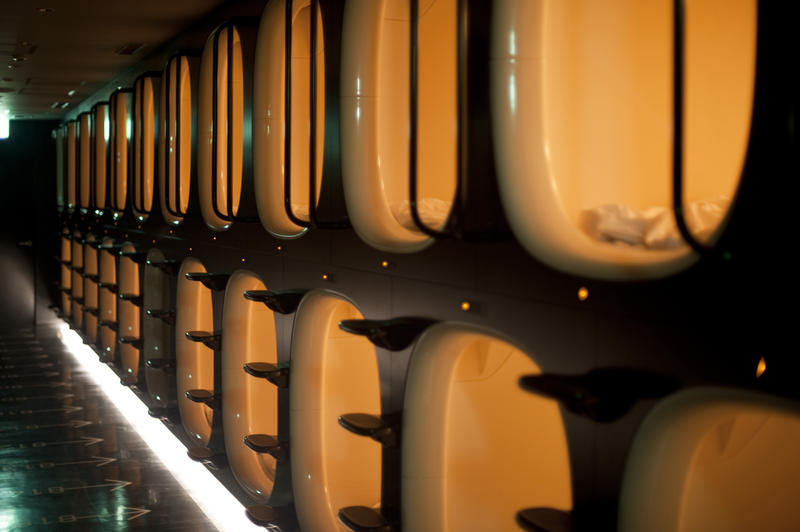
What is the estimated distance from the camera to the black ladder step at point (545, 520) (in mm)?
2129

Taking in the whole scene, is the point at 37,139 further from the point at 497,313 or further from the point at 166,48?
the point at 497,313

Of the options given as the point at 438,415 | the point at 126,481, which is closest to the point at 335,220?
the point at 438,415

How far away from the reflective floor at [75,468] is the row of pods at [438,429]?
51cm

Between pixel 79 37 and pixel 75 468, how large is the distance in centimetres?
304

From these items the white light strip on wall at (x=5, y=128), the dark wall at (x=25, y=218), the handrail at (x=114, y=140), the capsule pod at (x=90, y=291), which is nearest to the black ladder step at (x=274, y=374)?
the handrail at (x=114, y=140)

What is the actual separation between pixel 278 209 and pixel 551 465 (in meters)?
1.63

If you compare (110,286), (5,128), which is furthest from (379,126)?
(5,128)

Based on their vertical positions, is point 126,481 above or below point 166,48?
below

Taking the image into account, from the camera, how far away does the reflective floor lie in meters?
5.43

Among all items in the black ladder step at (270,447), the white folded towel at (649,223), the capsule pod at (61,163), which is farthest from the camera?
the capsule pod at (61,163)

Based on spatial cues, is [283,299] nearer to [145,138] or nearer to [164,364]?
[164,364]

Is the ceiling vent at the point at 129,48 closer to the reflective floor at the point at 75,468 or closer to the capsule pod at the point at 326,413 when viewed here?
the reflective floor at the point at 75,468

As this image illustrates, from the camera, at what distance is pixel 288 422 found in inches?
171

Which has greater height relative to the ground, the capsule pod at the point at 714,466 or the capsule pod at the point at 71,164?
the capsule pod at the point at 71,164
